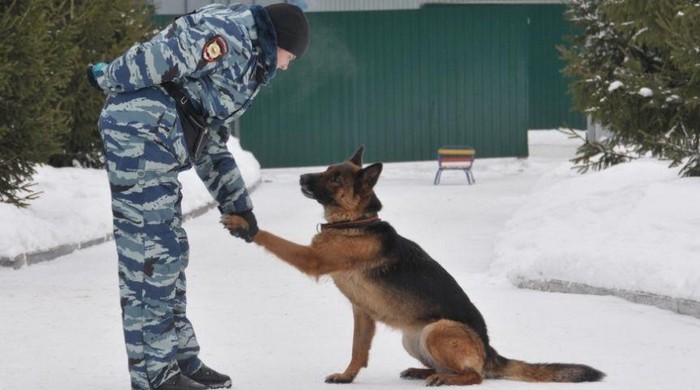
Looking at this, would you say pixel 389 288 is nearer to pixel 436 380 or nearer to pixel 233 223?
pixel 436 380

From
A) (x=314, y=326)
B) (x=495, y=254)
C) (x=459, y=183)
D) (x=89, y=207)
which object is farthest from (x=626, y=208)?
(x=459, y=183)

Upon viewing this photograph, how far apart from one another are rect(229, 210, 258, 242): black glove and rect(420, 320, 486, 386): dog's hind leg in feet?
3.19

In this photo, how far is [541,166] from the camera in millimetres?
22766

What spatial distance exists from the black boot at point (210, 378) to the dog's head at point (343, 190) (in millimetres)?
980

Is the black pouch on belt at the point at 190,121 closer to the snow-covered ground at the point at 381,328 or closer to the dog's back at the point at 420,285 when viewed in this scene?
the dog's back at the point at 420,285

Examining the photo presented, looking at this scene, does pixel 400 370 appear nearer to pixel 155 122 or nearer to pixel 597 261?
pixel 155 122

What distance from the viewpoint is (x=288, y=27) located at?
19.7ft

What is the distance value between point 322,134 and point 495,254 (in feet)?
38.9

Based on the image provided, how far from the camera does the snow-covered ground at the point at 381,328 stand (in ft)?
23.3

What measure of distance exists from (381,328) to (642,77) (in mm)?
5475

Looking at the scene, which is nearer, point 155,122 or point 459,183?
point 155,122

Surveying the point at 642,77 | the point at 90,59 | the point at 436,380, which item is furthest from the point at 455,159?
the point at 436,380

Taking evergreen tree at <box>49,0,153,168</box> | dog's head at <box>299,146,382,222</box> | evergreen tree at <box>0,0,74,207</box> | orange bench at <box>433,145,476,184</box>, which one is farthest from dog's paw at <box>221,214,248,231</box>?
orange bench at <box>433,145,476,184</box>

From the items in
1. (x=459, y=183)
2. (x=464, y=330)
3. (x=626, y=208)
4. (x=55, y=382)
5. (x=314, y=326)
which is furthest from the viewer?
(x=459, y=183)
